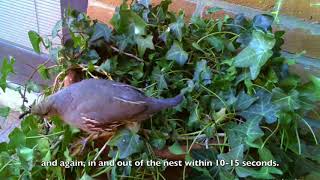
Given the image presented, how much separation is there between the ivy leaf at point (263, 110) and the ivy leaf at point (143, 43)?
24 cm

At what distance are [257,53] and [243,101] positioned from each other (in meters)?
0.09

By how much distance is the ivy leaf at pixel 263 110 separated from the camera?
0.79 meters

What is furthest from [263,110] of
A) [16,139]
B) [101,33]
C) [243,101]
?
[16,139]

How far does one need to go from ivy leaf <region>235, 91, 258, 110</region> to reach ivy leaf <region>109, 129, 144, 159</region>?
20cm

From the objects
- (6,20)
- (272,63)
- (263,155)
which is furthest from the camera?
(6,20)

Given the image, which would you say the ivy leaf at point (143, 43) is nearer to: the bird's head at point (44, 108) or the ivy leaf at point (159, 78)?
the ivy leaf at point (159, 78)

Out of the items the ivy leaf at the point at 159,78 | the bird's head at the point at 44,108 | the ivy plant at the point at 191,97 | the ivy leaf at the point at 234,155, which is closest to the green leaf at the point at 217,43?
the ivy plant at the point at 191,97

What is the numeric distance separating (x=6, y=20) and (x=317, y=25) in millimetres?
1392

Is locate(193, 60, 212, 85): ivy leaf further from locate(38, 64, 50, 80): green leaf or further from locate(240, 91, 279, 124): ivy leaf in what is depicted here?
locate(38, 64, 50, 80): green leaf

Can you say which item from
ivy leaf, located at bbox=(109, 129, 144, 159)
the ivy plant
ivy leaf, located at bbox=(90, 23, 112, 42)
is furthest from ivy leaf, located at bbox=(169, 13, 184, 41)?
ivy leaf, located at bbox=(109, 129, 144, 159)

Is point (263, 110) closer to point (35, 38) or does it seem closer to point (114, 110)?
point (114, 110)

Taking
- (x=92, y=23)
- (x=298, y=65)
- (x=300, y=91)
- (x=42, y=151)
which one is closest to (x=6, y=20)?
(x=92, y=23)

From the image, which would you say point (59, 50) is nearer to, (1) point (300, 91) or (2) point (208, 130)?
(2) point (208, 130)

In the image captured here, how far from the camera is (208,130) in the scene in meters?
0.81
